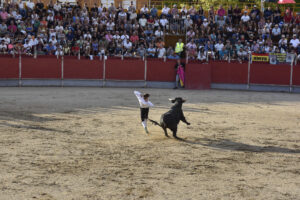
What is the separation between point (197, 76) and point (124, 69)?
3.32 meters

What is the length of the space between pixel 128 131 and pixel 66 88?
9.64 meters

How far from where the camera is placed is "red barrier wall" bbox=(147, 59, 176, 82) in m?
21.4

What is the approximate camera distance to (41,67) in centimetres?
2056

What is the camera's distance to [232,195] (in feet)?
21.0

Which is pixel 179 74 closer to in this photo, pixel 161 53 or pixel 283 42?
pixel 161 53

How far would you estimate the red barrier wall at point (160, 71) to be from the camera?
2141 cm

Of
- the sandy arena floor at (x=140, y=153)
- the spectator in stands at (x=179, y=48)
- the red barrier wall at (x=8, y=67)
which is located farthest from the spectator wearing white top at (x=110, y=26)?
the sandy arena floor at (x=140, y=153)

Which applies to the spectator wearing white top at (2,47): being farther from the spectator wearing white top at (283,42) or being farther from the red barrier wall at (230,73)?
the spectator wearing white top at (283,42)

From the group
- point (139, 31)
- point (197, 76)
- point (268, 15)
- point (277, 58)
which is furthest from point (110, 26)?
point (268, 15)

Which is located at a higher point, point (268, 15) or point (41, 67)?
point (268, 15)

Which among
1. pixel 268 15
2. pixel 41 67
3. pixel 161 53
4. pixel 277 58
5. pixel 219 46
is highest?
pixel 268 15

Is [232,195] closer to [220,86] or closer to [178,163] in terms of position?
[178,163]

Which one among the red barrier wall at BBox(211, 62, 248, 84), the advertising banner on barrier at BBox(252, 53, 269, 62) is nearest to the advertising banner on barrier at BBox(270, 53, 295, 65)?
the advertising banner on barrier at BBox(252, 53, 269, 62)

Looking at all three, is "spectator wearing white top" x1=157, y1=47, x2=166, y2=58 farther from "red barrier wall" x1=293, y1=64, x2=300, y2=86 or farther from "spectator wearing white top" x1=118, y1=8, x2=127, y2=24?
"red barrier wall" x1=293, y1=64, x2=300, y2=86
